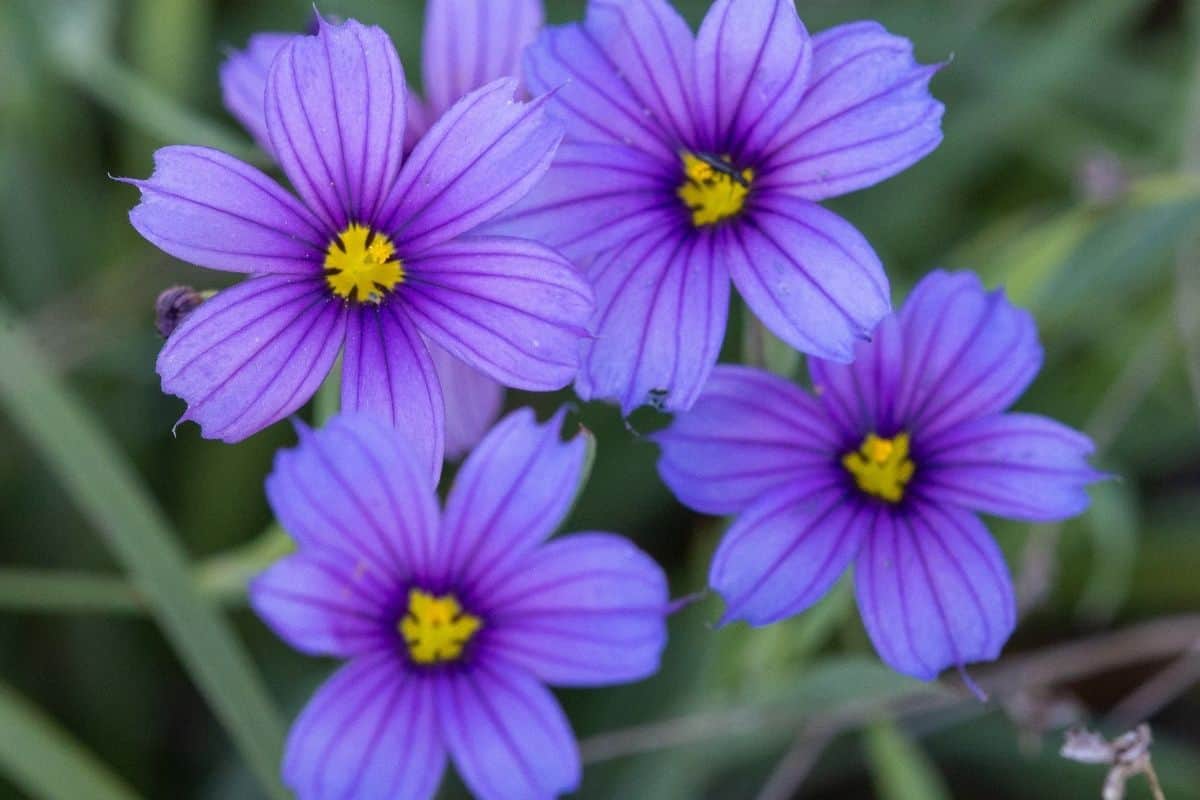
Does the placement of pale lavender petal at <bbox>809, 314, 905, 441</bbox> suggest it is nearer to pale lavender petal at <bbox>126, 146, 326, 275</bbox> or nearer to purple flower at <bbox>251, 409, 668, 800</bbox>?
purple flower at <bbox>251, 409, 668, 800</bbox>

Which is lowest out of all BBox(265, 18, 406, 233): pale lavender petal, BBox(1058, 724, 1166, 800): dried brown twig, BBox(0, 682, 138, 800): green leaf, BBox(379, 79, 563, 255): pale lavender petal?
BBox(1058, 724, 1166, 800): dried brown twig

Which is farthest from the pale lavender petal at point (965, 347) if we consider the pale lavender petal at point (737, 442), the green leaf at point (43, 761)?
the green leaf at point (43, 761)

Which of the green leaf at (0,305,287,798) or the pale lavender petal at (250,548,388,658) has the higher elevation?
the green leaf at (0,305,287,798)

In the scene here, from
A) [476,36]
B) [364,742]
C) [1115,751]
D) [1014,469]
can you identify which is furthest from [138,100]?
[1115,751]

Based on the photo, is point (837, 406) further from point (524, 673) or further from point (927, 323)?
point (524, 673)

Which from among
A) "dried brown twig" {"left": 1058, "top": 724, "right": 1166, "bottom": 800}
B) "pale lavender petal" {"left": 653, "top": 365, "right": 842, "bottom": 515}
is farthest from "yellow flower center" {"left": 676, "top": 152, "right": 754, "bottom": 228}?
"dried brown twig" {"left": 1058, "top": 724, "right": 1166, "bottom": 800}

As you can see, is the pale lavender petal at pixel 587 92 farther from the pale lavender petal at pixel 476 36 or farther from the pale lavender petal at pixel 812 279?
the pale lavender petal at pixel 476 36
